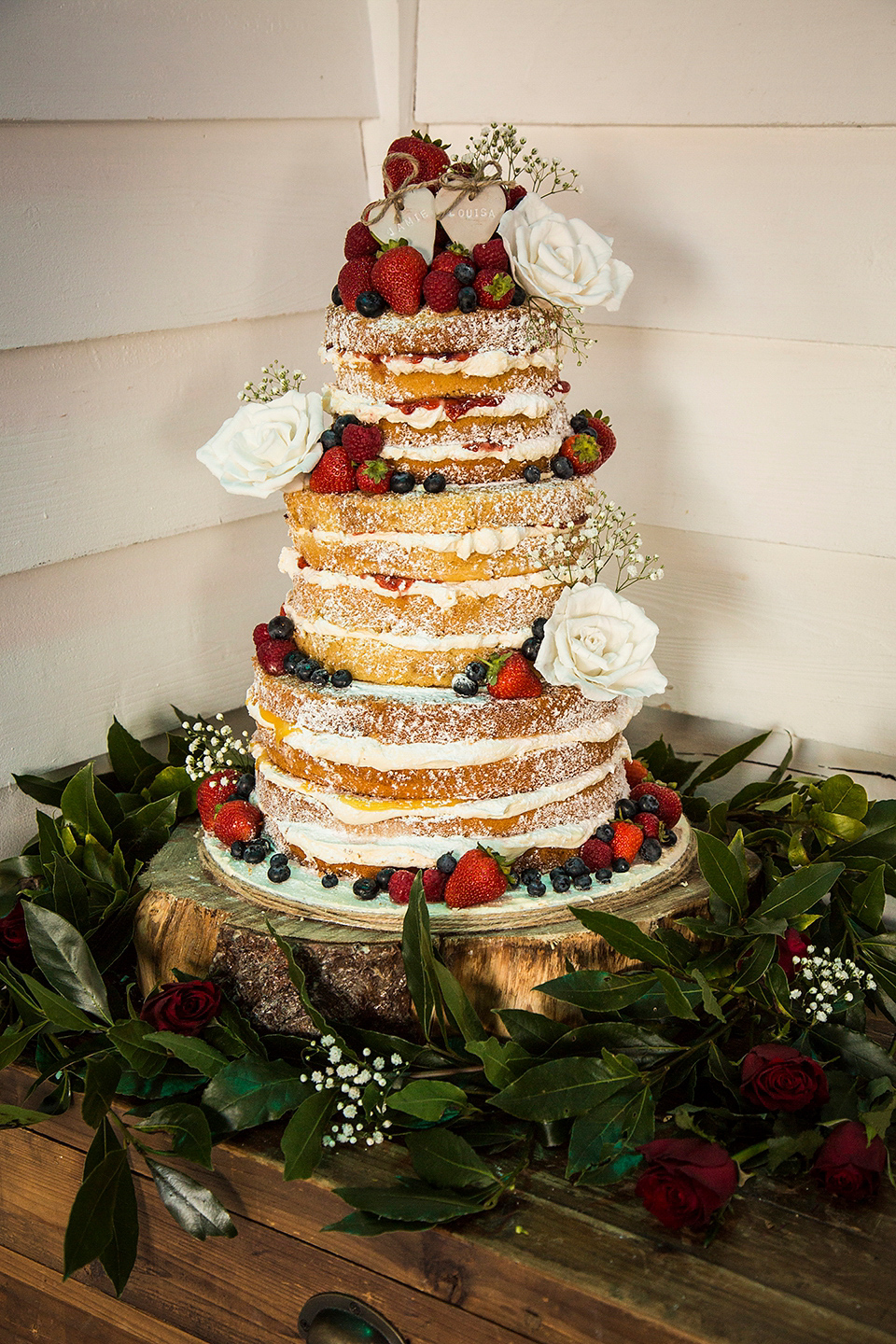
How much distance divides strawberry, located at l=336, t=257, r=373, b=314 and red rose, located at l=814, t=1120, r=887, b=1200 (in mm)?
1161

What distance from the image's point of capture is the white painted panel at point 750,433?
189 cm

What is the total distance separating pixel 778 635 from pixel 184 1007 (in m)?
1.17

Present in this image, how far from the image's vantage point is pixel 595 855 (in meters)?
1.62

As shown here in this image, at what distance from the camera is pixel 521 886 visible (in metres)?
1.61

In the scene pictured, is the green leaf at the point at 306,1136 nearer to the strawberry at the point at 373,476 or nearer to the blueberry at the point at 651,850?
the blueberry at the point at 651,850

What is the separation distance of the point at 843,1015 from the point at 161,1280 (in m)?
0.94

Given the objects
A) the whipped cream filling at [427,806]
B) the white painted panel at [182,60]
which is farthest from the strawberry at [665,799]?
the white painted panel at [182,60]

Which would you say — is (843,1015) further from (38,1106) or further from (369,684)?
(38,1106)

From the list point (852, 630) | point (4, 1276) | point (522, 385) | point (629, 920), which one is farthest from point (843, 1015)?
point (4, 1276)

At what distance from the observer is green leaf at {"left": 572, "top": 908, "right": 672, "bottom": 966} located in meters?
1.42

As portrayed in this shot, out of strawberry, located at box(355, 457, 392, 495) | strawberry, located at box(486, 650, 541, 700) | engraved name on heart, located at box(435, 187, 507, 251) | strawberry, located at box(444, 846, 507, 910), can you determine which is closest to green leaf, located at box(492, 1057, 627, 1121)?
strawberry, located at box(444, 846, 507, 910)

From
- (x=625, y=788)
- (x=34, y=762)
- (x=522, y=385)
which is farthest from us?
(x=34, y=762)

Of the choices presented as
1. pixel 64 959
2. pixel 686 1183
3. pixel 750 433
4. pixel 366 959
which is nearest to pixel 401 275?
pixel 750 433

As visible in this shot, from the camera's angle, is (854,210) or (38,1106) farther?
(854,210)
